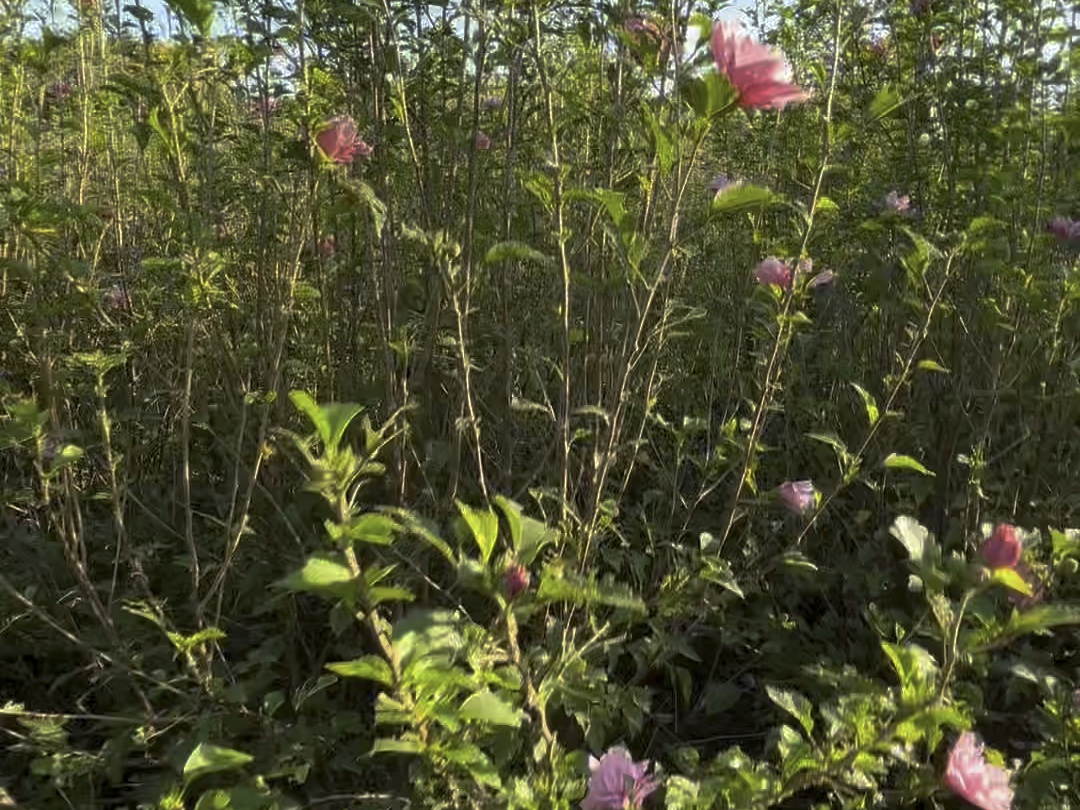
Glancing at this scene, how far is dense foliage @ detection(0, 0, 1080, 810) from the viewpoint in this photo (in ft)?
3.96

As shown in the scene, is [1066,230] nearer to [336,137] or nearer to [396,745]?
[336,137]

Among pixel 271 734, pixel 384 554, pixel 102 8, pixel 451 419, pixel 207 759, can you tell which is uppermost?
pixel 102 8

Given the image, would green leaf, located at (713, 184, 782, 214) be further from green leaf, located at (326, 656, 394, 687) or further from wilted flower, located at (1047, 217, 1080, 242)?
wilted flower, located at (1047, 217, 1080, 242)

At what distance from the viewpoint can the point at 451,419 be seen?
2.03 m

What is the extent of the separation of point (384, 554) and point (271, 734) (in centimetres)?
36

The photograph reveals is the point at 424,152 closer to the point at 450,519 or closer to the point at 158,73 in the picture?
the point at 158,73

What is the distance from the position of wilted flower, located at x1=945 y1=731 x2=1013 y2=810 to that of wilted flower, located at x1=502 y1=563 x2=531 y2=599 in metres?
0.61

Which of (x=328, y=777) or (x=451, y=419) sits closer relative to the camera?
(x=328, y=777)

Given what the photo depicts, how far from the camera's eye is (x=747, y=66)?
108cm

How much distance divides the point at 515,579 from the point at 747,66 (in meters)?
0.66

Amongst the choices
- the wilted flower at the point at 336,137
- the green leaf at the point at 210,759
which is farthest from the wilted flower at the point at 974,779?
the wilted flower at the point at 336,137

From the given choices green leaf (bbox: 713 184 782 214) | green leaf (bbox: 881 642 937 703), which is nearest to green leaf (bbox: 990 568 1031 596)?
green leaf (bbox: 881 642 937 703)

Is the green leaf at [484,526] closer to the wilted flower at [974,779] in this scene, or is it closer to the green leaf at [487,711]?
the green leaf at [487,711]

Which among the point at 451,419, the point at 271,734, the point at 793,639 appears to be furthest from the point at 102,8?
the point at 793,639
